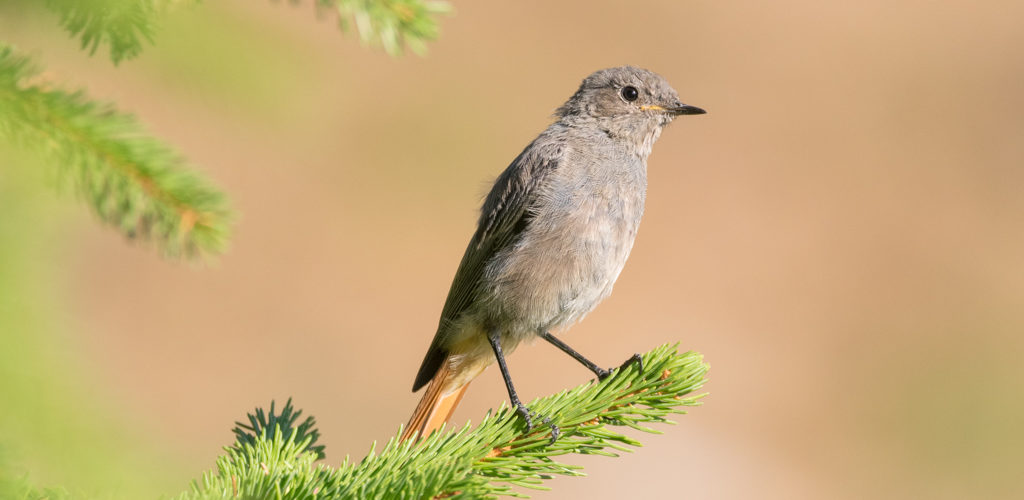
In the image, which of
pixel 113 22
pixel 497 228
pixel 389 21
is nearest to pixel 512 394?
pixel 497 228

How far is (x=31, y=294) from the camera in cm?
137

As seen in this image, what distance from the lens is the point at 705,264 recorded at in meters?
9.48

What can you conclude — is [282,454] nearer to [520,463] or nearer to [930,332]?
[520,463]

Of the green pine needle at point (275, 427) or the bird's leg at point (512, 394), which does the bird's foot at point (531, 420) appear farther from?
the green pine needle at point (275, 427)

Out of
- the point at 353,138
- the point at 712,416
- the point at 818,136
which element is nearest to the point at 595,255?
the point at 712,416

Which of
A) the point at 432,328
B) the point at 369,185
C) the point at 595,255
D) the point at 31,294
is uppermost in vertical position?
the point at 369,185

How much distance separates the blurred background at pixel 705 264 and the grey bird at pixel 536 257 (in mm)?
638

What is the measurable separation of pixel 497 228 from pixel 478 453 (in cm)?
200

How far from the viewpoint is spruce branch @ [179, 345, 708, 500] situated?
1.88m

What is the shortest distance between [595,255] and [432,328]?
4.91 metres

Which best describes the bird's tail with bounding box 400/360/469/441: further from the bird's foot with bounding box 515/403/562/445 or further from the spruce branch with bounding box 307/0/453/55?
the spruce branch with bounding box 307/0/453/55

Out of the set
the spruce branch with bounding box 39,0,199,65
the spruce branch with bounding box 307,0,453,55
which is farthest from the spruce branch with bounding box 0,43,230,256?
the spruce branch with bounding box 307,0,453,55

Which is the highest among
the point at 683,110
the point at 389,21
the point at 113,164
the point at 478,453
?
the point at 683,110

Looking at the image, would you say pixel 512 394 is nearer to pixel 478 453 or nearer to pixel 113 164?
pixel 478 453
